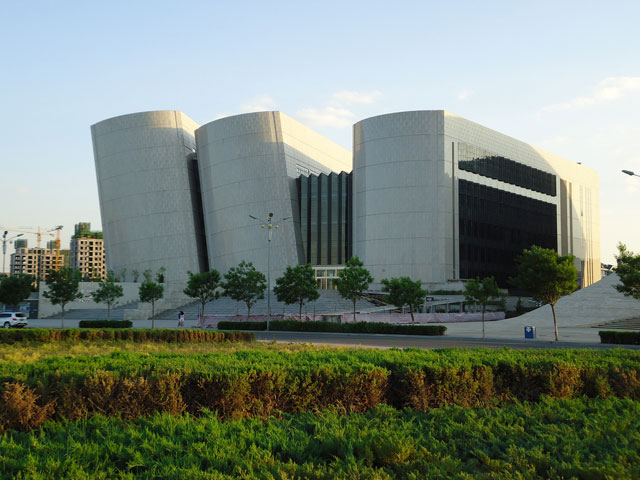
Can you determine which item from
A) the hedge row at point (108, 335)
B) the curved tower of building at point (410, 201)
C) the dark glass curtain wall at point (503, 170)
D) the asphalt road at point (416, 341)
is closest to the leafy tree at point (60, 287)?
the asphalt road at point (416, 341)

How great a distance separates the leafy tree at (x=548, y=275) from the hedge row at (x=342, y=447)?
2694cm

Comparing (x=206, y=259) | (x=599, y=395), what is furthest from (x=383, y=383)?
(x=206, y=259)

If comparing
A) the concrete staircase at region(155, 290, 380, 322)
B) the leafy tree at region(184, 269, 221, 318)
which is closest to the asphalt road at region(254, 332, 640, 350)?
the leafy tree at region(184, 269, 221, 318)

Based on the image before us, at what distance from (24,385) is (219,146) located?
72.7 metres

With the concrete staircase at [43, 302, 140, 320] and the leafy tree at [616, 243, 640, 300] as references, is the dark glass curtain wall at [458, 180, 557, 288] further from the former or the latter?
the concrete staircase at [43, 302, 140, 320]

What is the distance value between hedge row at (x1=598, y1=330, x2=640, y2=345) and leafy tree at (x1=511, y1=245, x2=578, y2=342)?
2.95 metres

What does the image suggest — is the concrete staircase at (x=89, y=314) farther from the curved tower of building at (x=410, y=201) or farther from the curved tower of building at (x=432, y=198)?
the curved tower of building at (x=410, y=201)

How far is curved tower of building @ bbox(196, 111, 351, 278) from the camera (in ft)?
250

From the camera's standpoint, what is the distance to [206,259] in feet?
282

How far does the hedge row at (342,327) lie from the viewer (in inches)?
1446

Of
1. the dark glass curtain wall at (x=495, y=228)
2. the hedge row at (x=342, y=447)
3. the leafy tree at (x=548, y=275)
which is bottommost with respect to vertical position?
the hedge row at (x=342, y=447)

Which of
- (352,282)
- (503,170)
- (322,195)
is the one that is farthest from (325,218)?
(352,282)

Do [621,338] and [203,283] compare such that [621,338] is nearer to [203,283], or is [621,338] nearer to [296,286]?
[296,286]

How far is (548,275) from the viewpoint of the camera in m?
32.2
